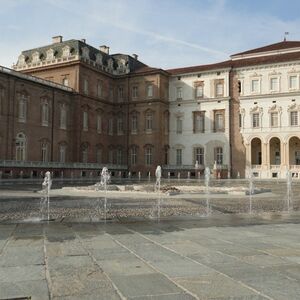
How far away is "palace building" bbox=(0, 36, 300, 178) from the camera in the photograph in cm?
5194

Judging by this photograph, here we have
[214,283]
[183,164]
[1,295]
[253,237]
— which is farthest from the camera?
[183,164]

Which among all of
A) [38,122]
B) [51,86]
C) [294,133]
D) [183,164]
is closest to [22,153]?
[38,122]

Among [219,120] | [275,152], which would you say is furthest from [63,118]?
[275,152]

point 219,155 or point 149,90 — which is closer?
point 219,155

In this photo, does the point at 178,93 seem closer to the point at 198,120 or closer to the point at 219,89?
the point at 198,120

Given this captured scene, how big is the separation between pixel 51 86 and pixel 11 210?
38.7m

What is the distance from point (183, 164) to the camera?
60688 mm

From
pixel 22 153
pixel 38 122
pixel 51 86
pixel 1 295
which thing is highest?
pixel 51 86

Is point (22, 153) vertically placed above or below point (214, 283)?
above

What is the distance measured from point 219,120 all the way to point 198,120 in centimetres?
310

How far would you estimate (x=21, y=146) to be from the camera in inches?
1863

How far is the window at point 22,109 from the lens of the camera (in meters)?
47.0

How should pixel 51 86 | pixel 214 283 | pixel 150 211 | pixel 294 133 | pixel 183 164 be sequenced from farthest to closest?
pixel 183 164
pixel 294 133
pixel 51 86
pixel 150 211
pixel 214 283

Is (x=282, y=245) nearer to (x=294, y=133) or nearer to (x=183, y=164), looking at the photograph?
(x=294, y=133)
